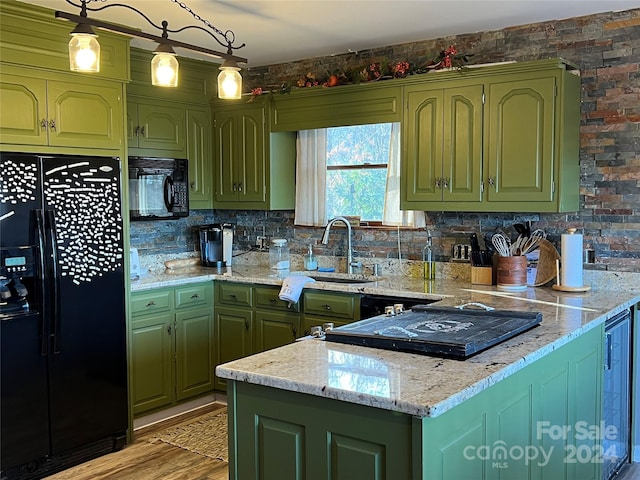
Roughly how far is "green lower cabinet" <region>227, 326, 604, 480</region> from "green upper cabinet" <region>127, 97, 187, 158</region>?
9.50 feet

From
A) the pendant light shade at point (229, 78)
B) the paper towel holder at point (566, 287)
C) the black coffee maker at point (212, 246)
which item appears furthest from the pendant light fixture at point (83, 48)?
the paper towel holder at point (566, 287)

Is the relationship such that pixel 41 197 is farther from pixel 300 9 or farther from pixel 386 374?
pixel 386 374

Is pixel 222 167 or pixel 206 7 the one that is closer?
pixel 206 7

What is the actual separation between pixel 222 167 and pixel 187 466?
2378 millimetres

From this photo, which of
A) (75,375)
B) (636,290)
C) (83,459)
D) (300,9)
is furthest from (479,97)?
(83,459)

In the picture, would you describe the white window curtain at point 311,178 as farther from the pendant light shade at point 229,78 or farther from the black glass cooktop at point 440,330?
the black glass cooktop at point 440,330

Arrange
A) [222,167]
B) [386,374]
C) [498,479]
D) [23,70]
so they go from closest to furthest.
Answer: [386,374] → [498,479] → [23,70] → [222,167]

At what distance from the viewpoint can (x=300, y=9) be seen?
12.0 ft

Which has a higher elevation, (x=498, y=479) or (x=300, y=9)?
(x=300, y=9)

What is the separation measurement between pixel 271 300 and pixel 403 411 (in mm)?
2708

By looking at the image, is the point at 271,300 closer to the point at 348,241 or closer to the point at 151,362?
the point at 348,241

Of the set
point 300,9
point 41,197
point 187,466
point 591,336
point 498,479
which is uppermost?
point 300,9

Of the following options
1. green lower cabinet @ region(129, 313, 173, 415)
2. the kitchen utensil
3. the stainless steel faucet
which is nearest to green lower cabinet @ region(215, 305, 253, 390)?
green lower cabinet @ region(129, 313, 173, 415)

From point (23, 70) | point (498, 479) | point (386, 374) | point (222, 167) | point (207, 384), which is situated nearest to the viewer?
point (386, 374)
